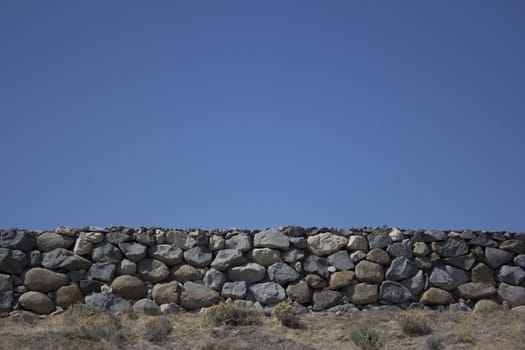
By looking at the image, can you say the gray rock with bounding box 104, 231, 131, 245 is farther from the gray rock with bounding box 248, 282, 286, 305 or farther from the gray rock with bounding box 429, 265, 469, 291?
the gray rock with bounding box 429, 265, 469, 291

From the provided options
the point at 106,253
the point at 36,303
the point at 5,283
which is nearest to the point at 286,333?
the point at 106,253

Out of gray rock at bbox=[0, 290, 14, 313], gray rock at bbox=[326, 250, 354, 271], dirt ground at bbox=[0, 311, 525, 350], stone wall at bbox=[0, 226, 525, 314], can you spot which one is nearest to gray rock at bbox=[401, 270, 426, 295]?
stone wall at bbox=[0, 226, 525, 314]

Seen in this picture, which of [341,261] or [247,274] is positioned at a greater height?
[341,261]

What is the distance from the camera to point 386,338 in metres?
14.3

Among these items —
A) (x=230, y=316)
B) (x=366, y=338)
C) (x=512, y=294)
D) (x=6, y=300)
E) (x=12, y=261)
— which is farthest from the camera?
(x=512, y=294)

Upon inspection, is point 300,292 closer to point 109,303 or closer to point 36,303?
point 109,303

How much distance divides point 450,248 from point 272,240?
4.16m

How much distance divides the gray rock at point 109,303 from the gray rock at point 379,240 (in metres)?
5.68

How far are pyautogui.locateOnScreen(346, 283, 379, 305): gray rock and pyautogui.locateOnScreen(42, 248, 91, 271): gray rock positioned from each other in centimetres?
601

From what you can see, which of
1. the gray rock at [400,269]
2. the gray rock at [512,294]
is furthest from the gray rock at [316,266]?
the gray rock at [512,294]

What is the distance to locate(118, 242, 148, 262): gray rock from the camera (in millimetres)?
15961

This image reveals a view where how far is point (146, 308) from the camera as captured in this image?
50.6ft

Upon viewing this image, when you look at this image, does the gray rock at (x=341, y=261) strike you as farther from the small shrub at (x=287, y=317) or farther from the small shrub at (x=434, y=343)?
the small shrub at (x=434, y=343)

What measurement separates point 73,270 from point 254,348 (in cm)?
480
